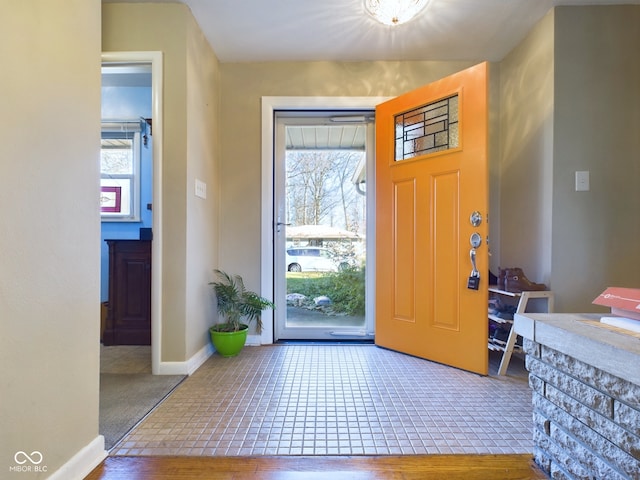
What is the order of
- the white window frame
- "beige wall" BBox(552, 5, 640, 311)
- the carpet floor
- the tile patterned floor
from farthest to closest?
the white window frame < "beige wall" BBox(552, 5, 640, 311) < the carpet floor < the tile patterned floor

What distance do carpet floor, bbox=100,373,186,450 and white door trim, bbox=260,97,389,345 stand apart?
0.84m

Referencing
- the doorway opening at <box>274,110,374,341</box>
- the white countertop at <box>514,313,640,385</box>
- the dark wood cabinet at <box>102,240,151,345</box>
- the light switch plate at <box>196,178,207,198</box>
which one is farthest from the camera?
the doorway opening at <box>274,110,374,341</box>

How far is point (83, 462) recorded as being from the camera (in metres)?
1.08

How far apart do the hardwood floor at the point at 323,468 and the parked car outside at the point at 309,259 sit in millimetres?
1597

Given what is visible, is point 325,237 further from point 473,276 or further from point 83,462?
point 83,462

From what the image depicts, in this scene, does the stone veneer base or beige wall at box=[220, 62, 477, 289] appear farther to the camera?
beige wall at box=[220, 62, 477, 289]

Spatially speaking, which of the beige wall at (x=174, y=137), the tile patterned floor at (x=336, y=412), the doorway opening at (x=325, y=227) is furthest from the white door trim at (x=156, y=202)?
the doorway opening at (x=325, y=227)

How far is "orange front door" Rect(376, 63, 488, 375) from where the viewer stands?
1930mm

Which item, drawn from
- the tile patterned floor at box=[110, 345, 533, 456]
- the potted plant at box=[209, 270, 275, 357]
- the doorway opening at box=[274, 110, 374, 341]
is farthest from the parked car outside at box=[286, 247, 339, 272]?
the tile patterned floor at box=[110, 345, 533, 456]

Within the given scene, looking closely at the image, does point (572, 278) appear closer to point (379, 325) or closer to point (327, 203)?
point (379, 325)

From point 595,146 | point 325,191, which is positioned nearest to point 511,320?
point 595,146

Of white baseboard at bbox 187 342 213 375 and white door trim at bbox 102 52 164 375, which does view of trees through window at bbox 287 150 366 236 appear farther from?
white baseboard at bbox 187 342 213 375

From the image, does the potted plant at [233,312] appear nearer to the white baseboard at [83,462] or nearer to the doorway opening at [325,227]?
the doorway opening at [325,227]

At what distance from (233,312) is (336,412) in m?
1.14
